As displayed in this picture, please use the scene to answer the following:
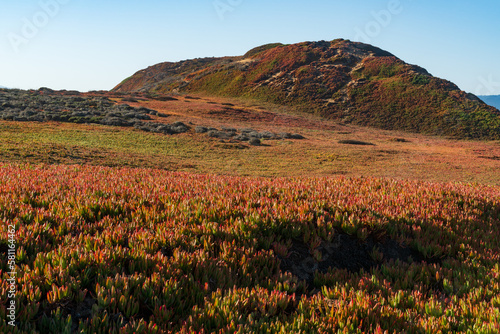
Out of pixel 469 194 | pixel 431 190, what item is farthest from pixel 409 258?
pixel 469 194

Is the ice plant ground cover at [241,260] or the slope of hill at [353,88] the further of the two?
the slope of hill at [353,88]

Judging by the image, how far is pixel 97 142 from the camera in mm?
29281

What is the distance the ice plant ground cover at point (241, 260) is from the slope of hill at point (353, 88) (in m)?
71.9

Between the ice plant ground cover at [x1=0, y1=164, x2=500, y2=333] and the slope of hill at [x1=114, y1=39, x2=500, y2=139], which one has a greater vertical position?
the slope of hill at [x1=114, y1=39, x2=500, y2=139]

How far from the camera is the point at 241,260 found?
4.28m

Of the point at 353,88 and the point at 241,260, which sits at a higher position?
the point at 353,88

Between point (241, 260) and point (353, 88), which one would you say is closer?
point (241, 260)

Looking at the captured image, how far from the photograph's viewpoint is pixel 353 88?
87.2 meters

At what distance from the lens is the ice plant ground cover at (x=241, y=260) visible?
3.17m

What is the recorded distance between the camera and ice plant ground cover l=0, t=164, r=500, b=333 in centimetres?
317

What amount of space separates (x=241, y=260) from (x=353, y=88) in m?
89.7

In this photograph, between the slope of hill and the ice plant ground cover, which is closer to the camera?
the ice plant ground cover

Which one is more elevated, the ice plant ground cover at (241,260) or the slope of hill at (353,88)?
the slope of hill at (353,88)

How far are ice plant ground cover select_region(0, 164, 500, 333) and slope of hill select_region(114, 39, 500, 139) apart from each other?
236 ft
